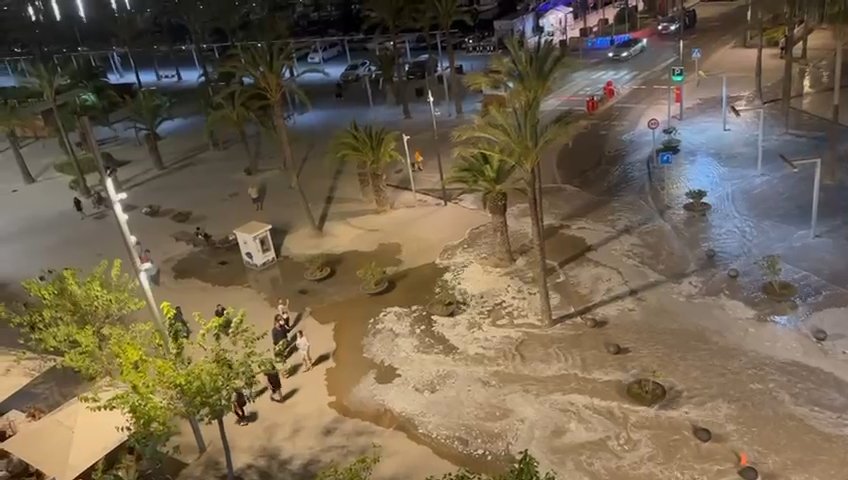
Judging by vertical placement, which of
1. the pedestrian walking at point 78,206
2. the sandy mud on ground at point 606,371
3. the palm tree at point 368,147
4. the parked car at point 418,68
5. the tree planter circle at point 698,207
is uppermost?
the palm tree at point 368,147

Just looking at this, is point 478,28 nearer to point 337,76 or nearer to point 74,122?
point 337,76

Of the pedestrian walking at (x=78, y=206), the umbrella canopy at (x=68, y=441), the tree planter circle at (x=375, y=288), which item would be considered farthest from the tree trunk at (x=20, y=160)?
the umbrella canopy at (x=68, y=441)

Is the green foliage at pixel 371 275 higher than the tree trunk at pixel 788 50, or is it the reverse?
the tree trunk at pixel 788 50

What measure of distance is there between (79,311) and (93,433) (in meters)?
2.93

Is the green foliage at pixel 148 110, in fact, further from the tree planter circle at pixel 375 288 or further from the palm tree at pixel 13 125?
the tree planter circle at pixel 375 288

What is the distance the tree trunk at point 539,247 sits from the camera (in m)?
22.3

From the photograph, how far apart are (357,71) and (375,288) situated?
1399 inches

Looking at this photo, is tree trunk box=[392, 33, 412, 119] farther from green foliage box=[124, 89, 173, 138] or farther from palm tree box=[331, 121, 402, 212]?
palm tree box=[331, 121, 402, 212]

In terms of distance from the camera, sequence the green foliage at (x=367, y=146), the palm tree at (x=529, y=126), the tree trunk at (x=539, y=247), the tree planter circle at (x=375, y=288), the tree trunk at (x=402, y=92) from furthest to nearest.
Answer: the tree trunk at (x=402, y=92) < the green foliage at (x=367, y=146) < the tree planter circle at (x=375, y=288) < the tree trunk at (x=539, y=247) < the palm tree at (x=529, y=126)

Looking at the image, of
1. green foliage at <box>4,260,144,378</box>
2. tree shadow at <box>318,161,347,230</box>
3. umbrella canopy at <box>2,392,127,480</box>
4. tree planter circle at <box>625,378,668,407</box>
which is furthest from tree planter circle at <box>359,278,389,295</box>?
umbrella canopy at <box>2,392,127,480</box>

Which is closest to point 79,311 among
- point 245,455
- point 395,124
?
point 245,455

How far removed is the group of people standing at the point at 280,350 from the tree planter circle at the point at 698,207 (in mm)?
16178

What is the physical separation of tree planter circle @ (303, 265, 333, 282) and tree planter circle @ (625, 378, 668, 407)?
41.7 ft

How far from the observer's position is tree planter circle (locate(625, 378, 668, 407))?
19.6 meters
